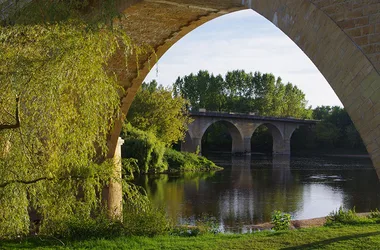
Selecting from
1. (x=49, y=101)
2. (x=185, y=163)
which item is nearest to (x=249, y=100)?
(x=185, y=163)

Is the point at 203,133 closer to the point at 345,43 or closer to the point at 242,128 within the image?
the point at 242,128

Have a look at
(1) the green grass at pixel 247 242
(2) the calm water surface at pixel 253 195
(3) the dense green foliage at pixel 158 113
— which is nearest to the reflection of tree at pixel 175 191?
(2) the calm water surface at pixel 253 195

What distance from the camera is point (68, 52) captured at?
4387 millimetres

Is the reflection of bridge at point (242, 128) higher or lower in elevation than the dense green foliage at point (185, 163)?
higher

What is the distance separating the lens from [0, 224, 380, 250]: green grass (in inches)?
241

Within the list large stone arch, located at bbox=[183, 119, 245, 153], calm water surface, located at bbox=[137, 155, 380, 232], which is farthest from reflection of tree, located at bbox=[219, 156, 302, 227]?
large stone arch, located at bbox=[183, 119, 245, 153]

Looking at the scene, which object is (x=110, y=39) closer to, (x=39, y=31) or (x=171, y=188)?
(x=39, y=31)

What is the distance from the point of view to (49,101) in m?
4.42

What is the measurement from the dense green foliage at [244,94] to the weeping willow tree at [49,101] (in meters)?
44.7

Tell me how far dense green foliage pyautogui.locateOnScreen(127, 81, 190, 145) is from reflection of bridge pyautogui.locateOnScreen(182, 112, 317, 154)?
11.9 m

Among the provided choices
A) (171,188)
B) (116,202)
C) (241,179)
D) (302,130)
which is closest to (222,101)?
(302,130)

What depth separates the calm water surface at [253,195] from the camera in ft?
40.3

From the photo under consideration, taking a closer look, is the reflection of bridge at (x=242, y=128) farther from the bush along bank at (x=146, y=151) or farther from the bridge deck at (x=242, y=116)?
the bush along bank at (x=146, y=151)

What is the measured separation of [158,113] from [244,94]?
29.1 meters
